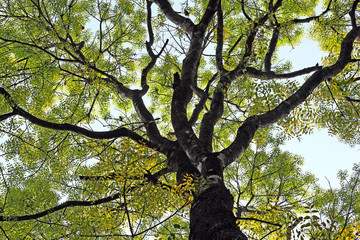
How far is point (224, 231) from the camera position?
7.54ft

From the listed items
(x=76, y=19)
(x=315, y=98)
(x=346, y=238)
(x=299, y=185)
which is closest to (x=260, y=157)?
(x=299, y=185)

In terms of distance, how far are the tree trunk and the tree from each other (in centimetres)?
1

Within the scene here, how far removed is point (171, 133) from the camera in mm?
6289

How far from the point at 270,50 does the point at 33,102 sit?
5752 mm

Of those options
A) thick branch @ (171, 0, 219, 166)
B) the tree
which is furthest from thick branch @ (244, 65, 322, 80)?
thick branch @ (171, 0, 219, 166)

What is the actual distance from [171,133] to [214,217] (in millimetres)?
3858

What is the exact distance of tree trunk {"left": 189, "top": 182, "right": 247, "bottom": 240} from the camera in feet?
7.57

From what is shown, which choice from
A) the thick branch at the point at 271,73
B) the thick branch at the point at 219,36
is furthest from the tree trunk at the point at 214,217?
the thick branch at the point at 271,73

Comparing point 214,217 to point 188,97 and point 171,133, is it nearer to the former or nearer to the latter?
point 188,97

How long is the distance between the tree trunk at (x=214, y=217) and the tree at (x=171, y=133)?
0.01 meters

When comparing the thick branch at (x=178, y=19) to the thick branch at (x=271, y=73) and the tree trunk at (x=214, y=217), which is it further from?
the tree trunk at (x=214, y=217)

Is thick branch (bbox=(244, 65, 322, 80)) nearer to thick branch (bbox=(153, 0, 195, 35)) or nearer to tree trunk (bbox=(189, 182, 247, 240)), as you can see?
thick branch (bbox=(153, 0, 195, 35))

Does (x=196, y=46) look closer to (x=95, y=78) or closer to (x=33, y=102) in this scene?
(x=95, y=78)

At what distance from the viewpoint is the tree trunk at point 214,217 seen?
2.31 meters
